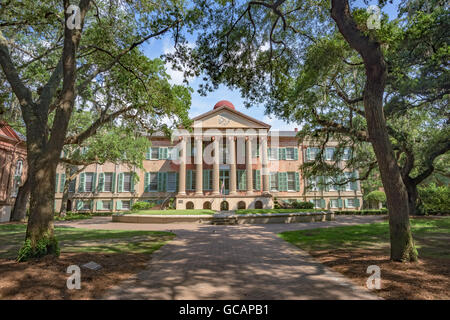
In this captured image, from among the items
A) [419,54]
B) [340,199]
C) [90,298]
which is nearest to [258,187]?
[340,199]

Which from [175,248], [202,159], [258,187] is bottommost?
[175,248]

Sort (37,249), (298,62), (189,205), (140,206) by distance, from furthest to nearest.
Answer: (189,205) → (140,206) → (298,62) → (37,249)

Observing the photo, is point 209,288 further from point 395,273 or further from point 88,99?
point 88,99

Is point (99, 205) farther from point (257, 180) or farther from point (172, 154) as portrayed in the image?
point (257, 180)

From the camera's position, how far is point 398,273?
495cm

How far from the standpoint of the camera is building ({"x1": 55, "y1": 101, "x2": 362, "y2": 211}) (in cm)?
2773

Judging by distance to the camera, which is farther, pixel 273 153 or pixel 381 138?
pixel 273 153

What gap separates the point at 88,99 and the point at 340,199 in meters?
29.9

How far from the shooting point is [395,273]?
16.3 ft

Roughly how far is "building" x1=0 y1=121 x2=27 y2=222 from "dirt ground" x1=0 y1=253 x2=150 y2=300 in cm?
2124

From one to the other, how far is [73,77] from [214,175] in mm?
22294

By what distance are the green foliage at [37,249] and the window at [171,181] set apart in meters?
24.7

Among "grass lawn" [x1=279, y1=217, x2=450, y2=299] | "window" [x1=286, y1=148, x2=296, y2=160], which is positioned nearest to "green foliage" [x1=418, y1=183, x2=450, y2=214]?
"grass lawn" [x1=279, y1=217, x2=450, y2=299]

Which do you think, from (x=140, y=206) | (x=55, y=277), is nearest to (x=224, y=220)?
(x=55, y=277)
